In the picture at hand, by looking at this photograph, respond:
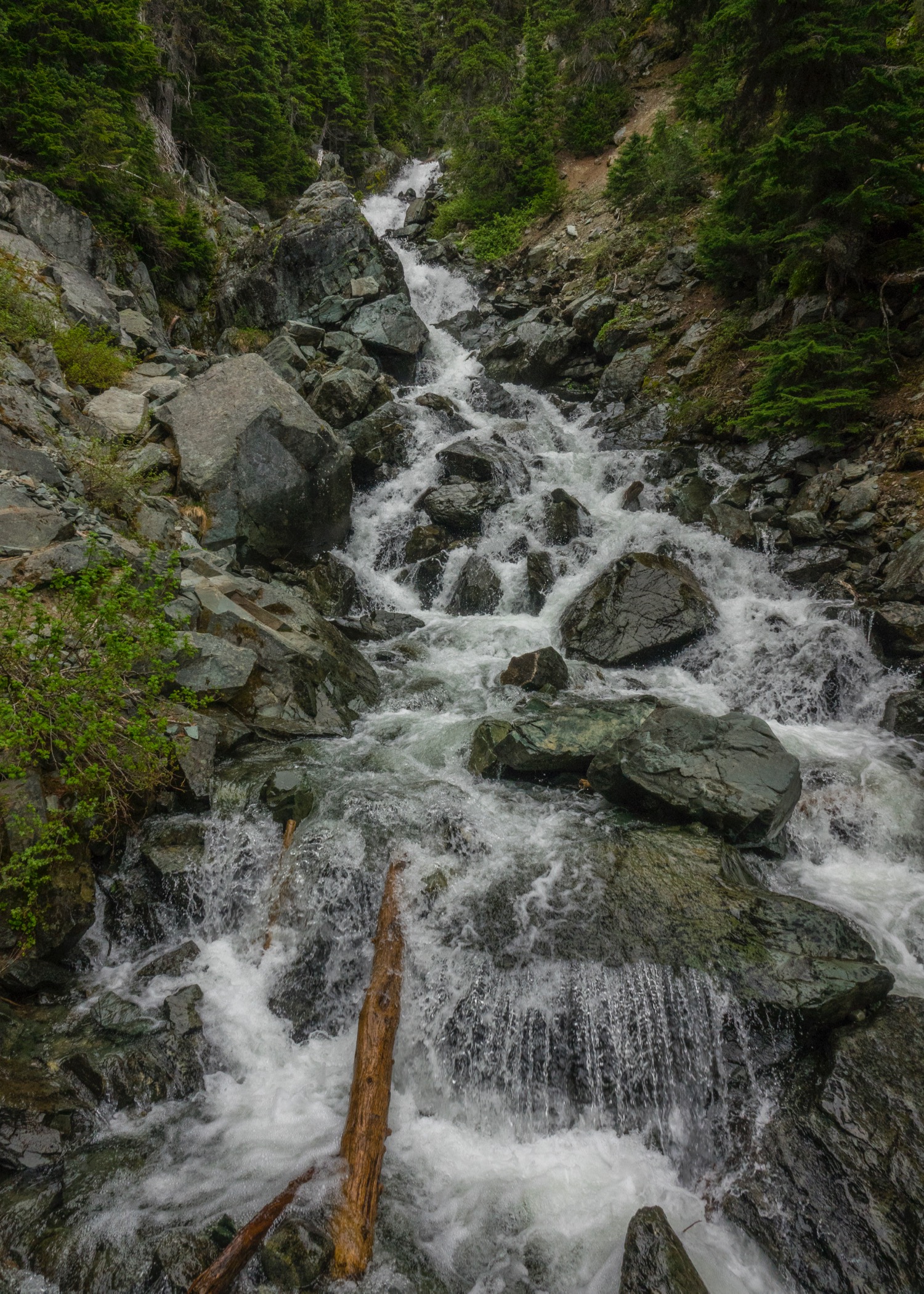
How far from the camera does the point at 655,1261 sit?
3.51 metres

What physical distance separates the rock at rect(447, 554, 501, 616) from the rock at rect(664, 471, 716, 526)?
4.13 meters

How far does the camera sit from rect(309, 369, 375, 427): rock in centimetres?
1566

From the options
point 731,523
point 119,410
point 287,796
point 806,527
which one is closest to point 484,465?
point 731,523

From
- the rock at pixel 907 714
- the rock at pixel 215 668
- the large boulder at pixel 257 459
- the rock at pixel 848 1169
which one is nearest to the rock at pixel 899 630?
the rock at pixel 907 714

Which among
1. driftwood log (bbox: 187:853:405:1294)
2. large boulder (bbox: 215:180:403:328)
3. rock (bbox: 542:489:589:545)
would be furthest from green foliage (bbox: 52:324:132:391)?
driftwood log (bbox: 187:853:405:1294)

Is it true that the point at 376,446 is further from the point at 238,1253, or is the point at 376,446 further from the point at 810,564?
the point at 238,1253

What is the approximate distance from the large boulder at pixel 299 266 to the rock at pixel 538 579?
1393 cm

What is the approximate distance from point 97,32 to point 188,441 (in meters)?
13.6

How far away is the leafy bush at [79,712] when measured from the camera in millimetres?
4805

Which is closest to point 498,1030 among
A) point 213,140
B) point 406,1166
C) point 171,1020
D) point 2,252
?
point 406,1166

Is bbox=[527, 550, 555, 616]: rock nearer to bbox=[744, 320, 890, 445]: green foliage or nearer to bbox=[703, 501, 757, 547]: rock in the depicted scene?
bbox=[703, 501, 757, 547]: rock

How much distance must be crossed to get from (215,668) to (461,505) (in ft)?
26.0

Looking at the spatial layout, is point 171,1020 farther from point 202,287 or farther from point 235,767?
point 202,287

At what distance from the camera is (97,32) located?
15922mm
